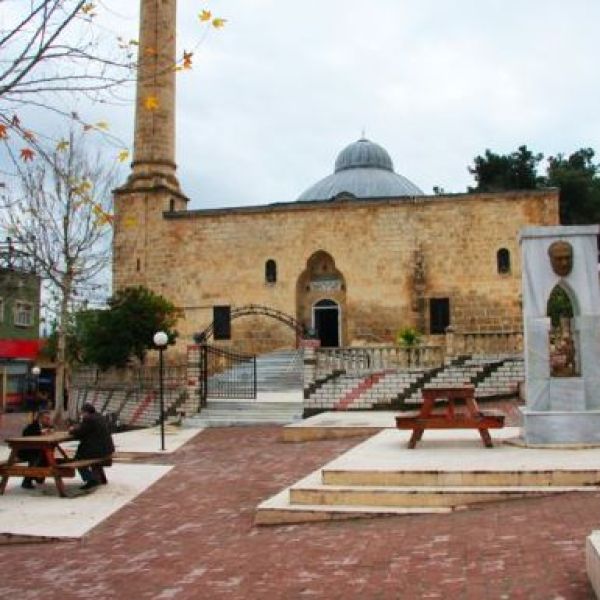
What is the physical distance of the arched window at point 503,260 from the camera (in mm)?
24578

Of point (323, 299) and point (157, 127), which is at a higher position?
point (157, 127)

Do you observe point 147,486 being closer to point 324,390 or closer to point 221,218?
point 324,390

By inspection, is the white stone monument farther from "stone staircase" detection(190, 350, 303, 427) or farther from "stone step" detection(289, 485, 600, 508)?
"stone staircase" detection(190, 350, 303, 427)

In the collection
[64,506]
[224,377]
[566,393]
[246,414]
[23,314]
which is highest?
[23,314]

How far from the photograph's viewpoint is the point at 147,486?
924cm

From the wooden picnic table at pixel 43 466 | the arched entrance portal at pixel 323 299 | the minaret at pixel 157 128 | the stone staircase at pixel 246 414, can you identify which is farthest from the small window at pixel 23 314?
the wooden picnic table at pixel 43 466

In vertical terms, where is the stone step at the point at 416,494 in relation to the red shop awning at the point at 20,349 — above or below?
below

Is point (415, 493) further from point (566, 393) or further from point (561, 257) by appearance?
point (561, 257)

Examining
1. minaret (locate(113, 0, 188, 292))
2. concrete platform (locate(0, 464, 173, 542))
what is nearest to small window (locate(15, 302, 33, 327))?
minaret (locate(113, 0, 188, 292))

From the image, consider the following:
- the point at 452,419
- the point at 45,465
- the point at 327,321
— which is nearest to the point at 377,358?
the point at 452,419

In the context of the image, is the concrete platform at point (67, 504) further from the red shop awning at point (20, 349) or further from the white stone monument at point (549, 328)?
the red shop awning at point (20, 349)

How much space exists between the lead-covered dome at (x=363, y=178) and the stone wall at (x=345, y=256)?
482 cm

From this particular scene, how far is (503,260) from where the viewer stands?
24.7 m

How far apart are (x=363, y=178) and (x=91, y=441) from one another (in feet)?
83.5
